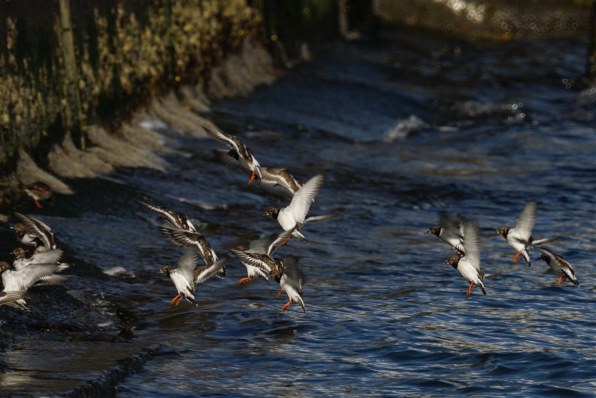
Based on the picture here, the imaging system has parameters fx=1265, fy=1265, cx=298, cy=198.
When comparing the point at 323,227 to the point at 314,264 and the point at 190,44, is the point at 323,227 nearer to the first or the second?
the point at 314,264

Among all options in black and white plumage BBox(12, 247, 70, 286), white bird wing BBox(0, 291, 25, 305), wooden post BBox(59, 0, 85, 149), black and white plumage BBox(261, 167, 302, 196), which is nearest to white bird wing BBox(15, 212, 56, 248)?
black and white plumage BBox(12, 247, 70, 286)

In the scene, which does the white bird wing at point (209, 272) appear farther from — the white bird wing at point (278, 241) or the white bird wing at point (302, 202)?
the white bird wing at point (302, 202)

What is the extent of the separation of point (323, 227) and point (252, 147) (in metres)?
3.18

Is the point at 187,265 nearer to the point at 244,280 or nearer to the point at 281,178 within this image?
the point at 244,280

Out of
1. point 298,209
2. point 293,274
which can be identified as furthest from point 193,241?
point 298,209

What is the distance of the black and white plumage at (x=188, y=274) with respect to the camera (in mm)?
9211

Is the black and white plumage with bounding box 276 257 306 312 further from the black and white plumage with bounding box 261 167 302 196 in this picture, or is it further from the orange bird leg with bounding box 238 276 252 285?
the black and white plumage with bounding box 261 167 302 196

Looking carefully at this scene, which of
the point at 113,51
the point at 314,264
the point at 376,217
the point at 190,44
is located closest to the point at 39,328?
the point at 314,264

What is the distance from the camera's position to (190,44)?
17.6 metres

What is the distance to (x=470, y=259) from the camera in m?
9.94

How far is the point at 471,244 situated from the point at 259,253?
1708mm

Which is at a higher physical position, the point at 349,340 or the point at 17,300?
the point at 17,300

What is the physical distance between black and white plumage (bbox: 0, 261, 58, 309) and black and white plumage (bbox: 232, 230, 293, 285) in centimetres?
147

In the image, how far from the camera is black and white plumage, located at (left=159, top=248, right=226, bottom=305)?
363 inches
